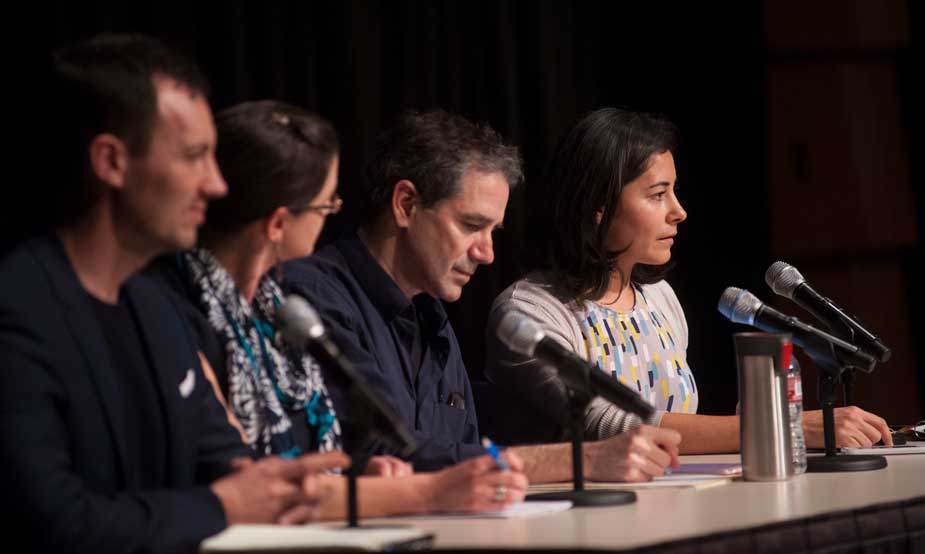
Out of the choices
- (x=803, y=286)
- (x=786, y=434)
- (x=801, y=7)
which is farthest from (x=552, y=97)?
(x=786, y=434)

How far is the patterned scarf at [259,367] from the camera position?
2.12 m

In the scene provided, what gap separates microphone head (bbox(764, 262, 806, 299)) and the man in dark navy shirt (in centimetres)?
59

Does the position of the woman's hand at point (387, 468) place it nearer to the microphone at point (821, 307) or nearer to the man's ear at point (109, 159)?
the man's ear at point (109, 159)

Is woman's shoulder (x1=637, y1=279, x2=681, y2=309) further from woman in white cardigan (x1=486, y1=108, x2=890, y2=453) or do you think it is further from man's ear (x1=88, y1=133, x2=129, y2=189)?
man's ear (x1=88, y1=133, x2=129, y2=189)

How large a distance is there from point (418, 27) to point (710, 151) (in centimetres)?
111

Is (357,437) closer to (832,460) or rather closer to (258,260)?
(258,260)

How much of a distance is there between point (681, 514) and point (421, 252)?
1.05 meters

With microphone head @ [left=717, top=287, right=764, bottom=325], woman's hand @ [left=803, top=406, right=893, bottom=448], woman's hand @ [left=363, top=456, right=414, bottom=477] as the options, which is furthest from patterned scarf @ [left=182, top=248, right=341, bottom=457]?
woman's hand @ [left=803, top=406, right=893, bottom=448]

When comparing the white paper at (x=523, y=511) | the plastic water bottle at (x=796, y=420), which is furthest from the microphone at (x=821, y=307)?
the white paper at (x=523, y=511)

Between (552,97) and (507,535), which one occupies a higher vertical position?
(552,97)

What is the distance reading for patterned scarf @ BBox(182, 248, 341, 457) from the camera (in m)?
2.12

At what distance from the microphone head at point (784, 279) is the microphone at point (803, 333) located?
0.22 m

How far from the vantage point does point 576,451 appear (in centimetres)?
208

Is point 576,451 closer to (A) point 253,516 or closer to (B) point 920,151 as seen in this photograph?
(A) point 253,516
